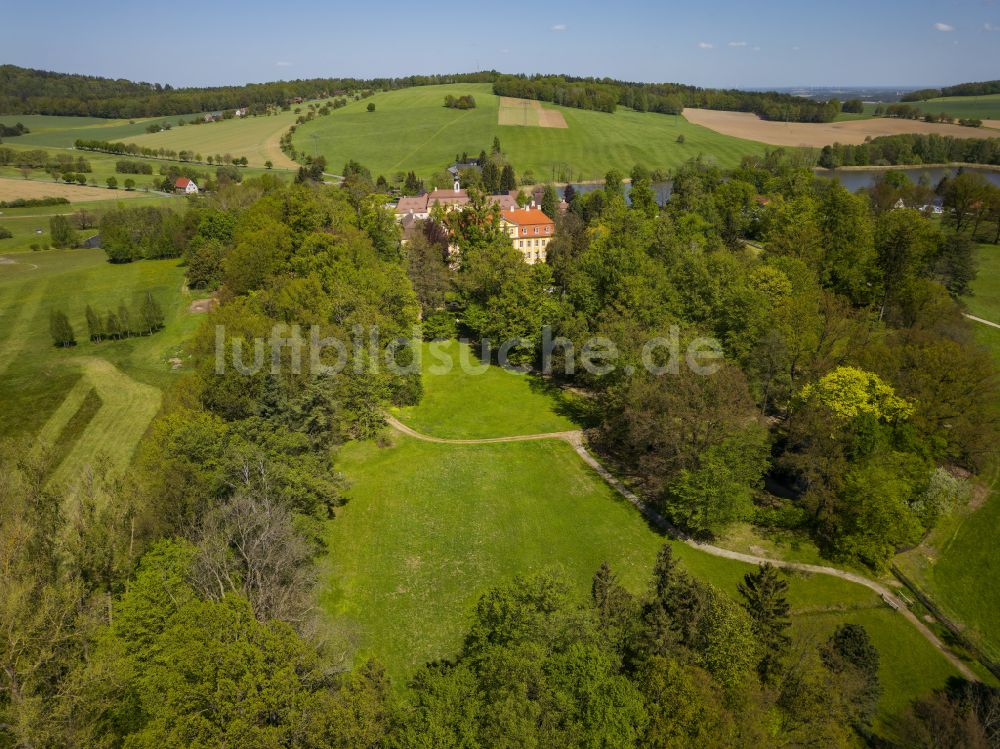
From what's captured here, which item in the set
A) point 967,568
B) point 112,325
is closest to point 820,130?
point 967,568

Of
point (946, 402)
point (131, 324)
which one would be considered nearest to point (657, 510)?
point (946, 402)

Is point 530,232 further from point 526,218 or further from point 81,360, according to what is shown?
point 81,360

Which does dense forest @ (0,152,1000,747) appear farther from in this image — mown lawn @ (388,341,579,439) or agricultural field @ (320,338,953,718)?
mown lawn @ (388,341,579,439)

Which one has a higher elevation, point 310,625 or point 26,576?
point 26,576

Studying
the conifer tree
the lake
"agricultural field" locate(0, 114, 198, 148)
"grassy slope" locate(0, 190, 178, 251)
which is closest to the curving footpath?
the conifer tree

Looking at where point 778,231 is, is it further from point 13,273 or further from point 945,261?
point 13,273

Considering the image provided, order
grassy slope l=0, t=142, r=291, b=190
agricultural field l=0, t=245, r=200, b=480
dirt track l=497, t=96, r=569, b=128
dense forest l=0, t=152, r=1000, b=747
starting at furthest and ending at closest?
1. dirt track l=497, t=96, r=569, b=128
2. grassy slope l=0, t=142, r=291, b=190
3. agricultural field l=0, t=245, r=200, b=480
4. dense forest l=0, t=152, r=1000, b=747

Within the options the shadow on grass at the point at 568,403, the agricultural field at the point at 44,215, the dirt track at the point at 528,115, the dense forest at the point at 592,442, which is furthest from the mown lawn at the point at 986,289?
the agricultural field at the point at 44,215
